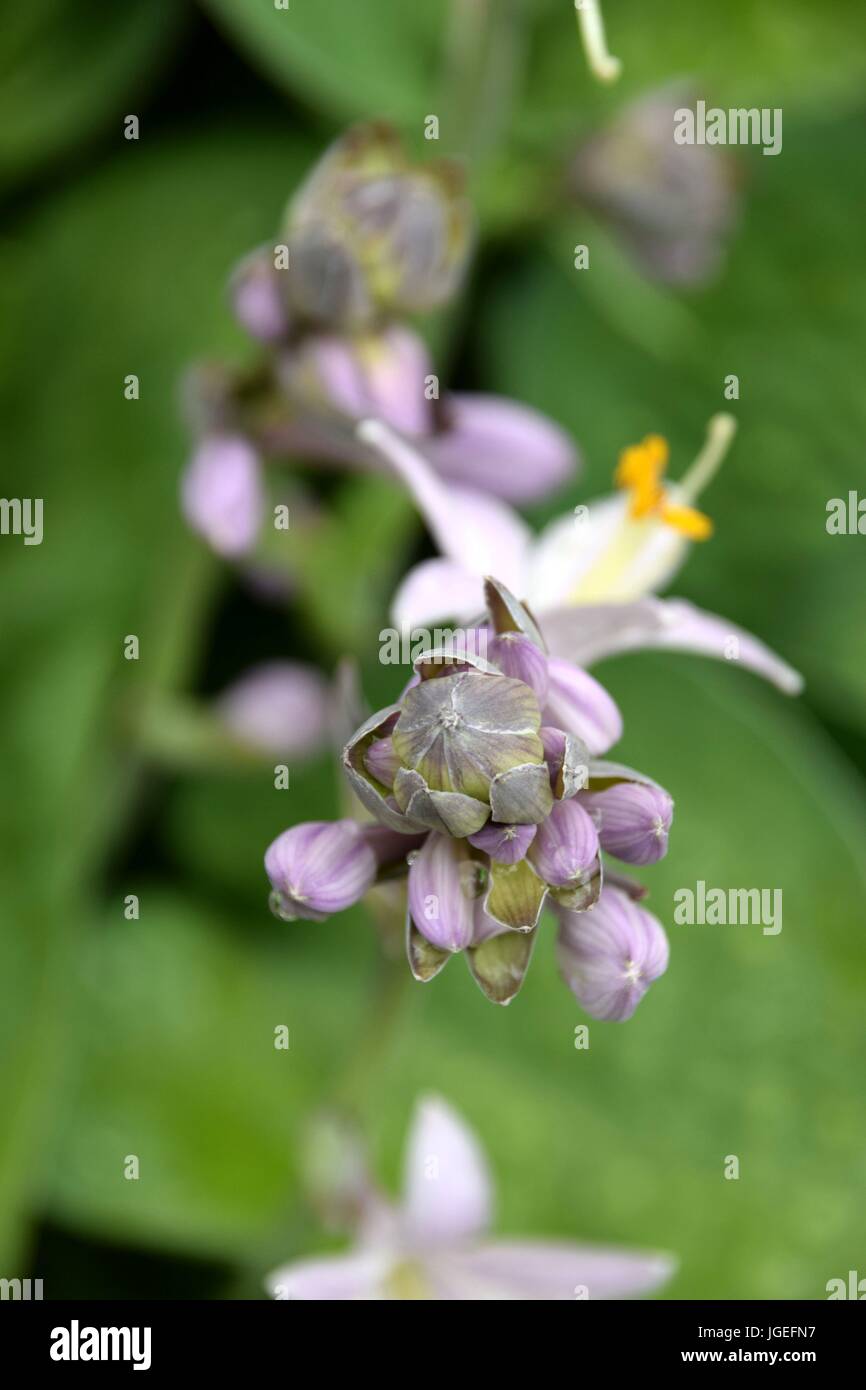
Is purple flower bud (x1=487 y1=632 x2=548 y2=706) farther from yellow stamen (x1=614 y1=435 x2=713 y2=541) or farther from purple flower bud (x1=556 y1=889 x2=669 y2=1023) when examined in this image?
yellow stamen (x1=614 y1=435 x2=713 y2=541)

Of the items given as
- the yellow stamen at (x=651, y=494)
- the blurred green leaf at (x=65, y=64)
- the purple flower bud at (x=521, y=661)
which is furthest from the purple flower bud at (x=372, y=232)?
the blurred green leaf at (x=65, y=64)

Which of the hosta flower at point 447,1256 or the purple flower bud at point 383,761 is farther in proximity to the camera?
the hosta flower at point 447,1256

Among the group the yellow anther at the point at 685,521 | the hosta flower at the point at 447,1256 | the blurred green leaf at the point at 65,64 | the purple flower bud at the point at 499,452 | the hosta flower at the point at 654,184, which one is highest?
the blurred green leaf at the point at 65,64

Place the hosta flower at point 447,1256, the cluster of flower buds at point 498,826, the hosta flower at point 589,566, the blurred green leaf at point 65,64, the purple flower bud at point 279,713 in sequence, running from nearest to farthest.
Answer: the cluster of flower buds at point 498,826 < the hosta flower at point 589,566 < the hosta flower at point 447,1256 < the purple flower bud at point 279,713 < the blurred green leaf at point 65,64

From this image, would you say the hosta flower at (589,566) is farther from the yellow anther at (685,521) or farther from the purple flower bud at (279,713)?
the purple flower bud at (279,713)

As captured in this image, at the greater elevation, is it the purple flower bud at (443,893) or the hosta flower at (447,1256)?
the purple flower bud at (443,893)
